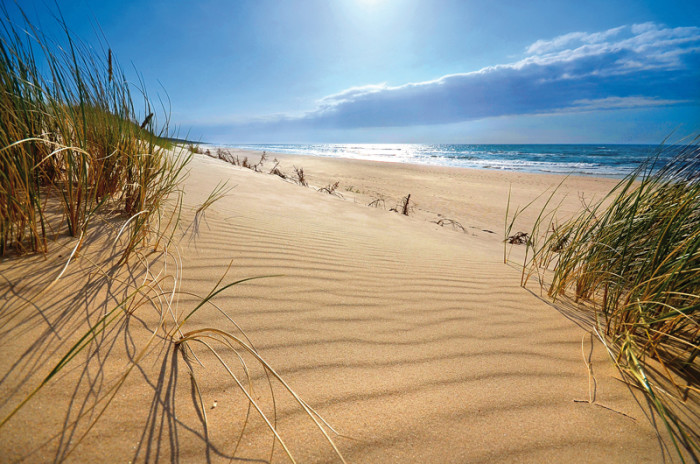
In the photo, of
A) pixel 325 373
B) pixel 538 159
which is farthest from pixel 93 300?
pixel 538 159

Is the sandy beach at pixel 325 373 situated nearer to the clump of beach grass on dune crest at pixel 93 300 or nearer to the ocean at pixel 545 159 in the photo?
the clump of beach grass on dune crest at pixel 93 300

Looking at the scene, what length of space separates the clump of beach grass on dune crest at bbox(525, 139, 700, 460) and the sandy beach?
123mm

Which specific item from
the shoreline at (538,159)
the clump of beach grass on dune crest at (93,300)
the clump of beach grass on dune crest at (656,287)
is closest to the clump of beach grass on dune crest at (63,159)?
the clump of beach grass on dune crest at (93,300)

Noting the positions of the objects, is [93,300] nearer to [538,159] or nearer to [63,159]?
[63,159]

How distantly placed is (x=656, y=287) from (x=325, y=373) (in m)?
1.70

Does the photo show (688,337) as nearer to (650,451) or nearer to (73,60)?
(650,451)

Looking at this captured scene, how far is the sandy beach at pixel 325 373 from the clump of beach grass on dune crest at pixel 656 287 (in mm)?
123

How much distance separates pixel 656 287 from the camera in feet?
4.92

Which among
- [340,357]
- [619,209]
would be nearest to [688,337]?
[619,209]

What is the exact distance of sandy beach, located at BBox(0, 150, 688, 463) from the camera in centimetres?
89

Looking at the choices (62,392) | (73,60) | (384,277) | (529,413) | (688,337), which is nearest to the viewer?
(62,392)

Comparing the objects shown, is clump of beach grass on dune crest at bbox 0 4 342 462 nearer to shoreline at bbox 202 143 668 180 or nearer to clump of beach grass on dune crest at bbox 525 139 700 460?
clump of beach grass on dune crest at bbox 525 139 700 460

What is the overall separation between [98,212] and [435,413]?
2.42m

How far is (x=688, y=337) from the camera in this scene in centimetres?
153
